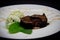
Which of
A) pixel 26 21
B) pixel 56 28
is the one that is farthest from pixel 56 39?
pixel 26 21

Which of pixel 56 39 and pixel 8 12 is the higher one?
pixel 8 12

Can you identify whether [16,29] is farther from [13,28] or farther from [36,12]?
[36,12]

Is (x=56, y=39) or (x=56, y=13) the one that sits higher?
(x=56, y=13)

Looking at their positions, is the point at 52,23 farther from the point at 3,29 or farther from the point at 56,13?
the point at 3,29

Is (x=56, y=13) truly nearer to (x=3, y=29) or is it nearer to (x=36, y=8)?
(x=36, y=8)

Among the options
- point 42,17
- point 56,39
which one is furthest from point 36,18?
point 56,39

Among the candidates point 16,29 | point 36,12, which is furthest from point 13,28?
point 36,12
